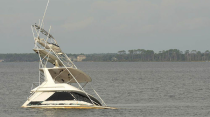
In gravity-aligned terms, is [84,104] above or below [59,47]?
below

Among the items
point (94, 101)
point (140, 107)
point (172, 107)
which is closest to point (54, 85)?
point (94, 101)

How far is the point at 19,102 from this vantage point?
42500mm

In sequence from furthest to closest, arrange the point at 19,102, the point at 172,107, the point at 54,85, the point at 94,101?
1. the point at 19,102
2. the point at 172,107
3. the point at 94,101
4. the point at 54,85

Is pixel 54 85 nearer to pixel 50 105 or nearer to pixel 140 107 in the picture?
pixel 50 105

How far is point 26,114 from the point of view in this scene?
3319 centimetres

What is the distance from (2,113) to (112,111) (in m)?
9.71

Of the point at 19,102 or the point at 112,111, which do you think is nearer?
the point at 112,111

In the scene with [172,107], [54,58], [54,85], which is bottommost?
[172,107]

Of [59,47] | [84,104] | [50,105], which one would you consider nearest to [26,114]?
[50,105]

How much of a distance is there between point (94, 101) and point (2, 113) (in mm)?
8193

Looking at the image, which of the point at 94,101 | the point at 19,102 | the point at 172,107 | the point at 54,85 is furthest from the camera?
the point at 19,102

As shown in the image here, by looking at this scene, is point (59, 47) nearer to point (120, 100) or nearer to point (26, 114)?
point (26, 114)

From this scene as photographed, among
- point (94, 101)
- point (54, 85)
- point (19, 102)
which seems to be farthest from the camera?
point (19, 102)

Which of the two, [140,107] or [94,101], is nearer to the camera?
[94,101]
